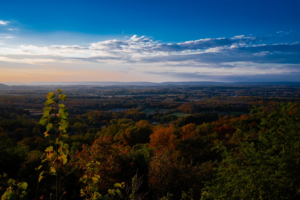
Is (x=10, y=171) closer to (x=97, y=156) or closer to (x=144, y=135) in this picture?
(x=97, y=156)

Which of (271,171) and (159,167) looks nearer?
(271,171)

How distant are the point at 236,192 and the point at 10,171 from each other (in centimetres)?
1648

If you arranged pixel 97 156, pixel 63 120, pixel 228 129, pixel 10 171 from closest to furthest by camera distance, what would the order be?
pixel 63 120
pixel 97 156
pixel 10 171
pixel 228 129

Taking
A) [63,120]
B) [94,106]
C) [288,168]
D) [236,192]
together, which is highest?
[63,120]

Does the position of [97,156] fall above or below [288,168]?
below

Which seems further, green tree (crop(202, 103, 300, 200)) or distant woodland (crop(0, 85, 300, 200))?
green tree (crop(202, 103, 300, 200))

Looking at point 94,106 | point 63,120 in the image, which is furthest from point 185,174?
point 94,106

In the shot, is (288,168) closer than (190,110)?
Yes

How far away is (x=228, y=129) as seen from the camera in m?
39.4

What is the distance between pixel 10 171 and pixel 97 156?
8.65 m

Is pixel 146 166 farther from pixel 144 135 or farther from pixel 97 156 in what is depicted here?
pixel 144 135

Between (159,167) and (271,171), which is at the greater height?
(271,171)

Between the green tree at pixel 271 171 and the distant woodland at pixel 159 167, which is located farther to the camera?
the green tree at pixel 271 171

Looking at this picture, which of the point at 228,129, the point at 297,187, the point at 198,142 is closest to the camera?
the point at 297,187
